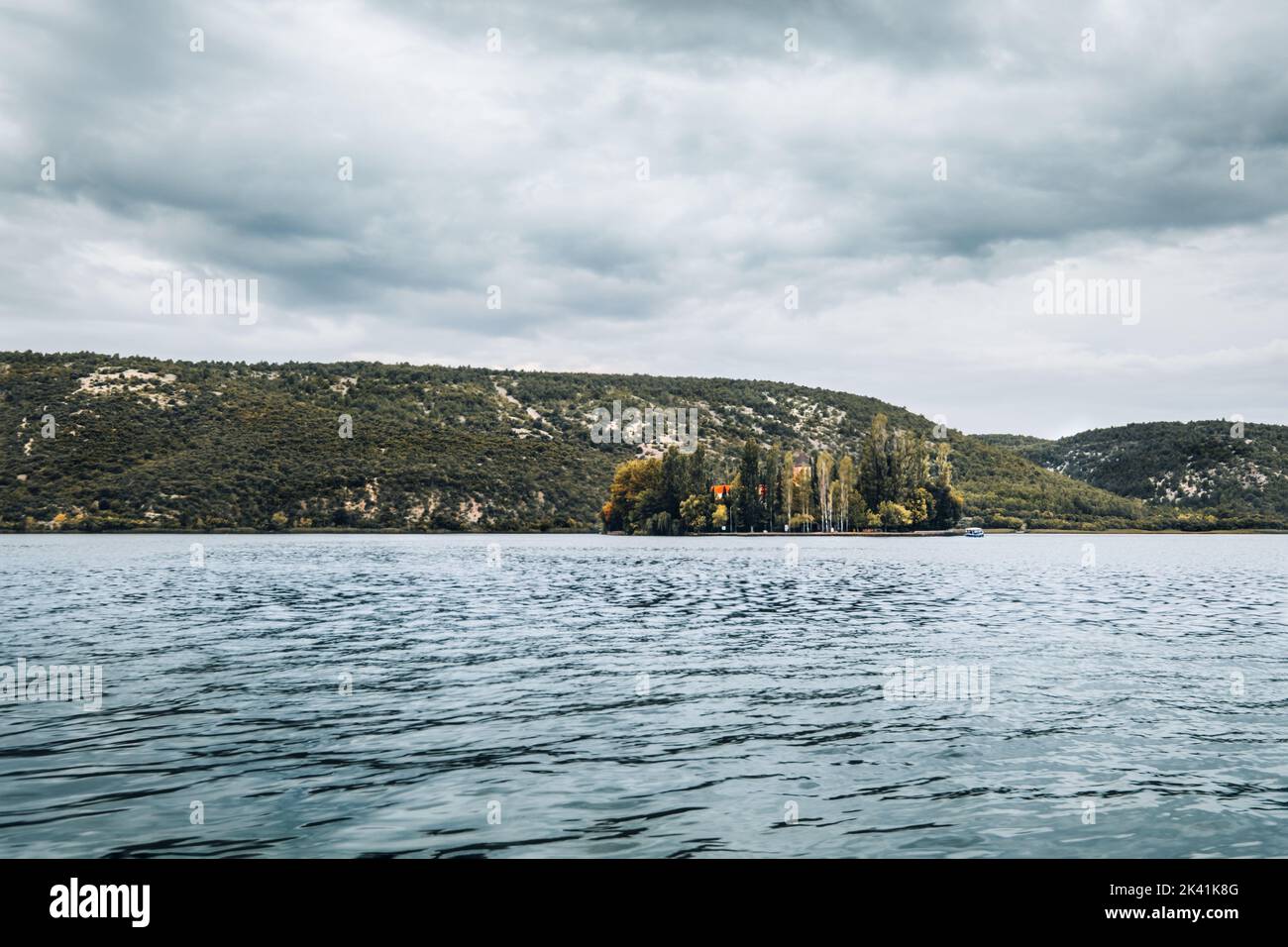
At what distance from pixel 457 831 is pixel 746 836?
4263 mm

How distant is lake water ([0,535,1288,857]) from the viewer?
48.3 ft

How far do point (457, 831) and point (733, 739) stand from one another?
25.4 feet

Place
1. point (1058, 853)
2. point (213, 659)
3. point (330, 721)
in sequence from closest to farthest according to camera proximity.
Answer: point (1058, 853) < point (330, 721) < point (213, 659)

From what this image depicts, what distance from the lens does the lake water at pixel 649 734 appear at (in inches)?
579

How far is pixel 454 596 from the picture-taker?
60.2 meters

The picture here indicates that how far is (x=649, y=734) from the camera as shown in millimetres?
21406

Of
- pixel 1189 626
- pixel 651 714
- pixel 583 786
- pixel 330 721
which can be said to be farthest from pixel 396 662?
pixel 1189 626

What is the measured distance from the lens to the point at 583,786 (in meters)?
17.1

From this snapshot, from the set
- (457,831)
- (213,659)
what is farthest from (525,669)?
(457,831)

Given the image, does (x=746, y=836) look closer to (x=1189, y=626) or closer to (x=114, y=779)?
(x=114, y=779)
